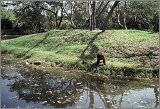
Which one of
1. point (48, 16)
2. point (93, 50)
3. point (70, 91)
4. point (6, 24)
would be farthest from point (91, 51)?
point (48, 16)

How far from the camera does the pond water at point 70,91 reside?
1416 centimetres

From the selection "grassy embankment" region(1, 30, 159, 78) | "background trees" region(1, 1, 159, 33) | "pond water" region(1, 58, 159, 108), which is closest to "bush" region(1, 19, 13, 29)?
"background trees" region(1, 1, 159, 33)

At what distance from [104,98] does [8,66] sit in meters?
11.6

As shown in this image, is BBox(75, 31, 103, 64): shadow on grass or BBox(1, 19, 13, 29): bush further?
BBox(1, 19, 13, 29): bush

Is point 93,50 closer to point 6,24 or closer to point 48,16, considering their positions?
point 6,24

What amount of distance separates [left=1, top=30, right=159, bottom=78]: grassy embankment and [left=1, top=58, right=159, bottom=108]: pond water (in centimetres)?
170

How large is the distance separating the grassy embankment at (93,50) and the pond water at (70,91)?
170 centimetres

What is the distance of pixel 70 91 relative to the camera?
16.5 m

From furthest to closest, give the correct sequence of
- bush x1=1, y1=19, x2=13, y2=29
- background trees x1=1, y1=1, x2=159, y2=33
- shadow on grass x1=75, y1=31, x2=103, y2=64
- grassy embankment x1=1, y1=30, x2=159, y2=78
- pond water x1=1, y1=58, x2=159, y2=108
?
bush x1=1, y1=19, x2=13, y2=29, background trees x1=1, y1=1, x2=159, y2=33, shadow on grass x1=75, y1=31, x2=103, y2=64, grassy embankment x1=1, y1=30, x2=159, y2=78, pond water x1=1, y1=58, x2=159, y2=108

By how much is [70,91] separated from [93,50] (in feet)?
31.0

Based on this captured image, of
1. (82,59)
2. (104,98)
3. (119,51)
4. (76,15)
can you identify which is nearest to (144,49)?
(119,51)

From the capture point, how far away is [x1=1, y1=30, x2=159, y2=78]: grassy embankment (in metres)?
20.5

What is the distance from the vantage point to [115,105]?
13945mm

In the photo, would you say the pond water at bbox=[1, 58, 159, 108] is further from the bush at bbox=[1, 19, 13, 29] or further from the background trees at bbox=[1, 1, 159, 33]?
the bush at bbox=[1, 19, 13, 29]
